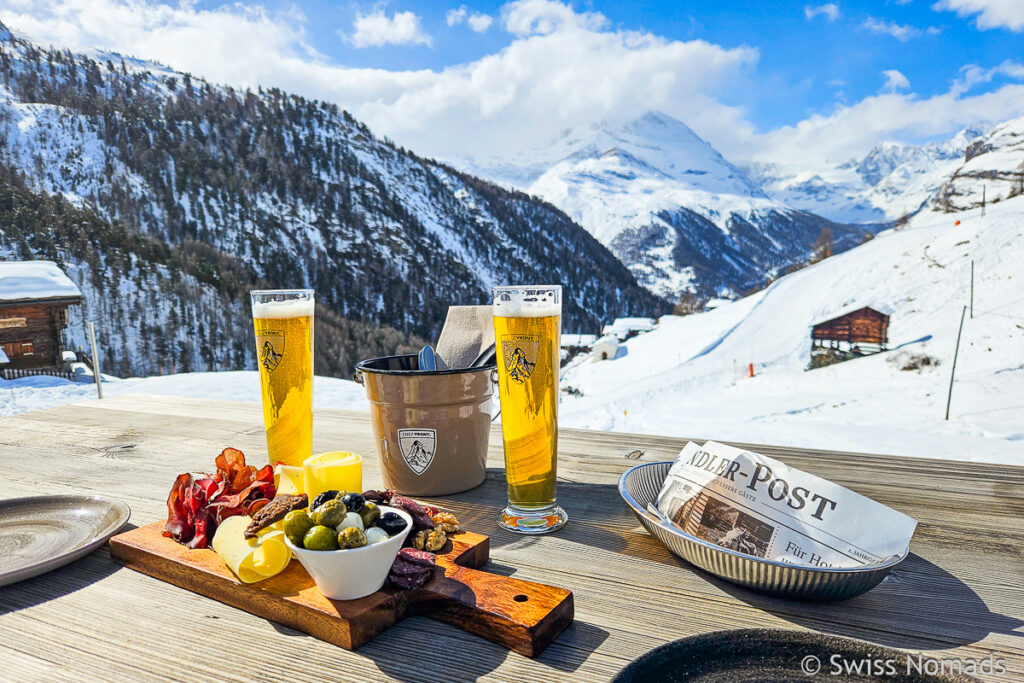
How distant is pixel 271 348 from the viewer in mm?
1193

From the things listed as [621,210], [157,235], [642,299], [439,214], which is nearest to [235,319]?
[157,235]

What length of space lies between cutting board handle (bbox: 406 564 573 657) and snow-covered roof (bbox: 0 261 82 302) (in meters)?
19.9

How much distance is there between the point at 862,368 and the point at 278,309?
73.5ft

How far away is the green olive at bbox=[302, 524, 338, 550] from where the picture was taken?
65cm

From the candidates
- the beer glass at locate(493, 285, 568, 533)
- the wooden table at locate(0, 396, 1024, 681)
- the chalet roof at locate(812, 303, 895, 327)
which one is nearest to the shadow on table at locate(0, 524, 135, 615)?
the wooden table at locate(0, 396, 1024, 681)

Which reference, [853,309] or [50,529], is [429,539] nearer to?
[50,529]

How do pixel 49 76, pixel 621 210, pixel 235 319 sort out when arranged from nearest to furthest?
pixel 235 319 < pixel 49 76 < pixel 621 210

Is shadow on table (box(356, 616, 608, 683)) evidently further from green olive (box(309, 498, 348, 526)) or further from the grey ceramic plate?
the grey ceramic plate

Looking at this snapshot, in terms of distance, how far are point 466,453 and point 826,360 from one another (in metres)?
24.9

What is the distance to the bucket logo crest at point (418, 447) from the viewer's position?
3.74ft

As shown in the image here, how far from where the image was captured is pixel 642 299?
257ft

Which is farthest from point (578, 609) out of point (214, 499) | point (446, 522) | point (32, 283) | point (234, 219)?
point (234, 219)

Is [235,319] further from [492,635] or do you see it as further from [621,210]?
[621,210]

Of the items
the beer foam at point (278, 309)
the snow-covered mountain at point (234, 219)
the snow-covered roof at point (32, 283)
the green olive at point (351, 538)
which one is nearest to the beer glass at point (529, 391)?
the green olive at point (351, 538)
